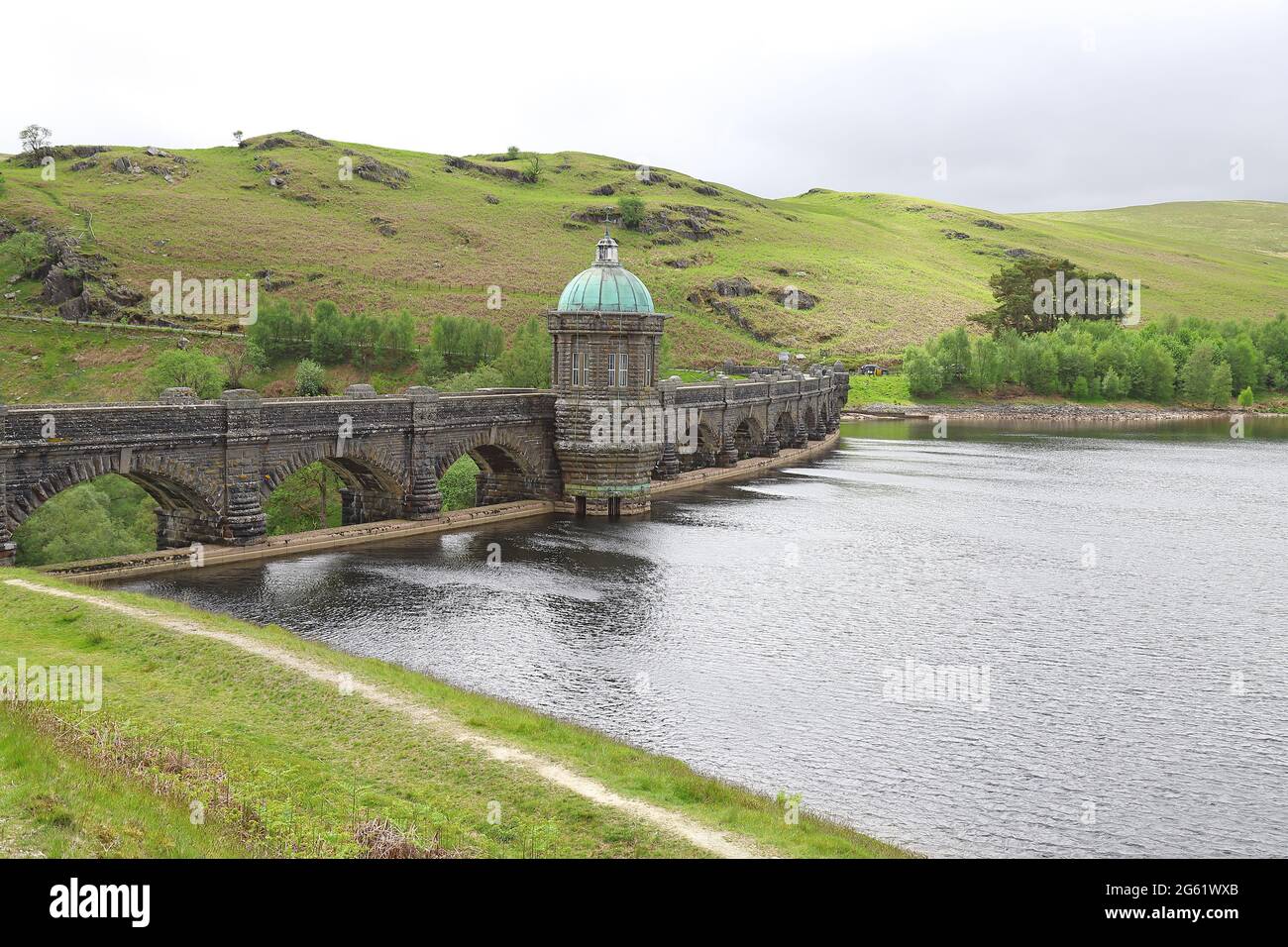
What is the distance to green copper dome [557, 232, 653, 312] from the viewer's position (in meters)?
57.5

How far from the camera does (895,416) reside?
14725 cm

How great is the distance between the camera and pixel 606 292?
57.6 metres

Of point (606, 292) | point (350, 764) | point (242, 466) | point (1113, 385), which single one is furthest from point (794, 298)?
point (350, 764)

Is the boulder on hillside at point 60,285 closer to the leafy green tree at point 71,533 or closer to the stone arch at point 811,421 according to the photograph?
the leafy green tree at point 71,533

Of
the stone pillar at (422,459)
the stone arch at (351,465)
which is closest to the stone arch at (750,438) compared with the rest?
the stone pillar at (422,459)

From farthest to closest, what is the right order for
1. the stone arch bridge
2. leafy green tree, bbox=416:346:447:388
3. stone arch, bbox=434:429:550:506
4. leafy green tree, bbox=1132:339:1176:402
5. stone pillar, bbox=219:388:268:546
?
leafy green tree, bbox=1132:339:1176:402 < leafy green tree, bbox=416:346:447:388 < stone arch, bbox=434:429:550:506 < stone pillar, bbox=219:388:268:546 < the stone arch bridge

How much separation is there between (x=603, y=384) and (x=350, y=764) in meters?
38.7

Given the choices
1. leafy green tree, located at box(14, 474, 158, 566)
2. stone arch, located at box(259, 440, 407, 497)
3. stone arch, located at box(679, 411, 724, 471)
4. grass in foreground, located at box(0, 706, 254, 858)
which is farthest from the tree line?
grass in foreground, located at box(0, 706, 254, 858)

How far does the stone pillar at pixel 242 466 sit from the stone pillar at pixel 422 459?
28.2 ft

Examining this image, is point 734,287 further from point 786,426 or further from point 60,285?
point 60,285

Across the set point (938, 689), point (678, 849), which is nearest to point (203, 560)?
point (938, 689)

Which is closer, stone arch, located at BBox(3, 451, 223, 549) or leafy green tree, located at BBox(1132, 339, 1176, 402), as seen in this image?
stone arch, located at BBox(3, 451, 223, 549)

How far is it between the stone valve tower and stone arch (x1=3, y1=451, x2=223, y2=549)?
20.1 metres

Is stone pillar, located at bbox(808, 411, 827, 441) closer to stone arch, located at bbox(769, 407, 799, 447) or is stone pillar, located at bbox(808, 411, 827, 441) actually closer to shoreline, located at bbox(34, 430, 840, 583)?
stone arch, located at bbox(769, 407, 799, 447)
